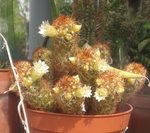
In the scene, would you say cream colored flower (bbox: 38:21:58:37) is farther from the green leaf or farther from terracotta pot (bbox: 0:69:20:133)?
the green leaf

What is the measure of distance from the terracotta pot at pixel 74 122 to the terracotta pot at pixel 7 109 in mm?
186

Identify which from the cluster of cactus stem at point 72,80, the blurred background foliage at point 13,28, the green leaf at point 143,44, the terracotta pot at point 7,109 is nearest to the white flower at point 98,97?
the cluster of cactus stem at point 72,80

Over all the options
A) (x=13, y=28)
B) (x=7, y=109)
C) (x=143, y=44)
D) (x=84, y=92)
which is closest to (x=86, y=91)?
(x=84, y=92)

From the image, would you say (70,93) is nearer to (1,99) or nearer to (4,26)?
(1,99)

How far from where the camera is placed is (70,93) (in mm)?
888

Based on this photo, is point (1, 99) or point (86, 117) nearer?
point (86, 117)

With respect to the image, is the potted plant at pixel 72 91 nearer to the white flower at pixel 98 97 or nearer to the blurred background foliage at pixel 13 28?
the white flower at pixel 98 97

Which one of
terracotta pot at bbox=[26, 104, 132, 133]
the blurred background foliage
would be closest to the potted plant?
terracotta pot at bbox=[26, 104, 132, 133]

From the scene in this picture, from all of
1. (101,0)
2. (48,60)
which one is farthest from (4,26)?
(48,60)

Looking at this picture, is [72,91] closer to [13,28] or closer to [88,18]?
[88,18]

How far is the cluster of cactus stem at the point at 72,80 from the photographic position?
0.91 meters

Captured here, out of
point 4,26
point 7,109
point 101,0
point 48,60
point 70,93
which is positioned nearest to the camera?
point 70,93

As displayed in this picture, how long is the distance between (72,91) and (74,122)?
9 cm

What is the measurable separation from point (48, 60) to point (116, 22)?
1.29 feet
